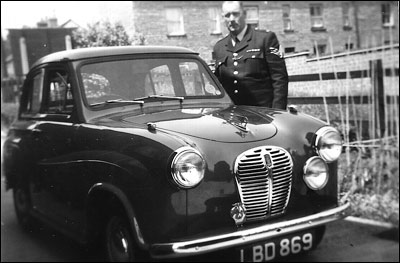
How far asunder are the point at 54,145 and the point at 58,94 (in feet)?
0.62

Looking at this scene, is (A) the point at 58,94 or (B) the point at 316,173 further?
(B) the point at 316,173

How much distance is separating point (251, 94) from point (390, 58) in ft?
1.74

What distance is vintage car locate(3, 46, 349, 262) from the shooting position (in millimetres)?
933

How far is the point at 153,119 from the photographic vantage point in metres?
1.23

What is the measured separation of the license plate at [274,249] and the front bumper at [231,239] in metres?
0.01

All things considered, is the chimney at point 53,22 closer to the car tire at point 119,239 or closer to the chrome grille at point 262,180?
the car tire at point 119,239

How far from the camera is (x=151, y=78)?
966mm

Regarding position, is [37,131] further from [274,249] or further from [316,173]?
[316,173]

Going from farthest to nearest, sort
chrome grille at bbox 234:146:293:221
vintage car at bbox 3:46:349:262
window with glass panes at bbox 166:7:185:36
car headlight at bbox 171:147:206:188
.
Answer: chrome grille at bbox 234:146:293:221 → car headlight at bbox 171:147:206:188 → vintage car at bbox 3:46:349:262 → window with glass panes at bbox 166:7:185:36

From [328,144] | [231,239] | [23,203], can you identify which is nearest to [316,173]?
[328,144]

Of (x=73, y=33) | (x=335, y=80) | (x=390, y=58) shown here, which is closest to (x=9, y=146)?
(x=73, y=33)

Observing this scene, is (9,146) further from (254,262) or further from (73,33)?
(254,262)

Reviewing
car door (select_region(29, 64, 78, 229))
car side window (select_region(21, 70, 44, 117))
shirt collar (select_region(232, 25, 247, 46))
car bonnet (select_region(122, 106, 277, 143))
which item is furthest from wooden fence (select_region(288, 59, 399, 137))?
car side window (select_region(21, 70, 44, 117))

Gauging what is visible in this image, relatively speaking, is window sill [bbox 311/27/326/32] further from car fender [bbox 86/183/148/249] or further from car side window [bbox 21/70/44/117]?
car side window [bbox 21/70/44/117]
